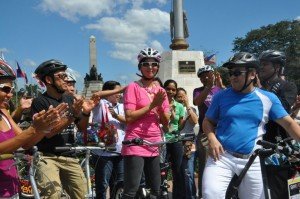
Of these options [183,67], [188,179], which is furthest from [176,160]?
[183,67]

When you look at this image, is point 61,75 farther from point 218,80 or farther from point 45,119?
point 218,80

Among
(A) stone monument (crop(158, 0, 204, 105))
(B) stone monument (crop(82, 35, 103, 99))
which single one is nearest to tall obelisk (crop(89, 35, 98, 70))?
(B) stone monument (crop(82, 35, 103, 99))

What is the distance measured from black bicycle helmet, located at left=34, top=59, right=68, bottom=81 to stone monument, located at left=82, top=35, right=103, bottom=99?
30.3 meters

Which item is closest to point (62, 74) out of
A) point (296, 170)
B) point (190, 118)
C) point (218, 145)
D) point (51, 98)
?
point (51, 98)

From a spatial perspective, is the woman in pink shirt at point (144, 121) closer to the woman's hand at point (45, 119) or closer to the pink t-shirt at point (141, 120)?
the pink t-shirt at point (141, 120)

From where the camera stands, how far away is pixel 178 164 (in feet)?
20.6

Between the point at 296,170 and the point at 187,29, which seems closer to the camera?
the point at 296,170

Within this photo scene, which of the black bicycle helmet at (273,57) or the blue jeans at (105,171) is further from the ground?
the black bicycle helmet at (273,57)

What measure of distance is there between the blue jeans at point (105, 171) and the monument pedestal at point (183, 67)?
10567mm

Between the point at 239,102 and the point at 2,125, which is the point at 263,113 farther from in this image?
the point at 2,125

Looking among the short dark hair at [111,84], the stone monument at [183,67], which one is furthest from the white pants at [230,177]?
the stone monument at [183,67]

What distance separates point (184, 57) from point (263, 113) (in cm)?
1297

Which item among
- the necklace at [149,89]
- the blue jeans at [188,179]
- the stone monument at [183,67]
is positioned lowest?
the blue jeans at [188,179]

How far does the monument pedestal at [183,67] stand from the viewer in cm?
1642
